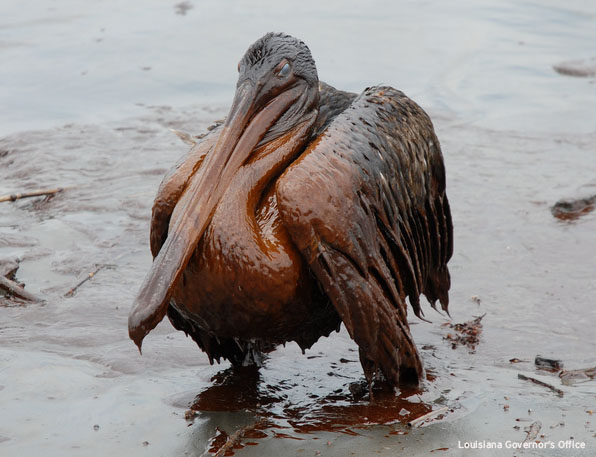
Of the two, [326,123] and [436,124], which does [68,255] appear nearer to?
[326,123]

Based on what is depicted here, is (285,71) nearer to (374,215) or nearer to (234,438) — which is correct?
(374,215)

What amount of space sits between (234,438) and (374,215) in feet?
4.71

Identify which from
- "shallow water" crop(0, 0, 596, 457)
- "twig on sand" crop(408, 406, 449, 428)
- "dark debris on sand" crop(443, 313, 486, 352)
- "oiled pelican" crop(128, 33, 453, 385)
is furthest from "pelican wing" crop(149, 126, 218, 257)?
"dark debris on sand" crop(443, 313, 486, 352)

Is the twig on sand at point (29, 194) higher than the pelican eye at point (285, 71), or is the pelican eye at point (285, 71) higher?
the pelican eye at point (285, 71)

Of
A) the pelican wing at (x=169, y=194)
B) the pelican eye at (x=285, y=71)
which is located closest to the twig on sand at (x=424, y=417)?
the pelican wing at (x=169, y=194)

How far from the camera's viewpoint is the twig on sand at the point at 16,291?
6.68 metres

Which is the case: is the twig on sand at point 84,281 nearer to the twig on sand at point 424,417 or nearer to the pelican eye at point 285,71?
the pelican eye at point 285,71

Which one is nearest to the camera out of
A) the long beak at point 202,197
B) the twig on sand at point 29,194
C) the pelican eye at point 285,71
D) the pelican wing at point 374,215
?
the long beak at point 202,197

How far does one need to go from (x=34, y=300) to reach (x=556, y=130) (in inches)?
275

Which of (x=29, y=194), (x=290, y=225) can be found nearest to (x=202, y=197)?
(x=290, y=225)

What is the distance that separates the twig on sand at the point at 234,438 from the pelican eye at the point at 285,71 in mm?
1921

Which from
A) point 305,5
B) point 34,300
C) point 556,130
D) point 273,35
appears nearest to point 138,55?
point 305,5

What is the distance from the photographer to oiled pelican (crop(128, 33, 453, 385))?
492 cm

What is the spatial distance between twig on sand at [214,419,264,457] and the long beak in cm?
69
